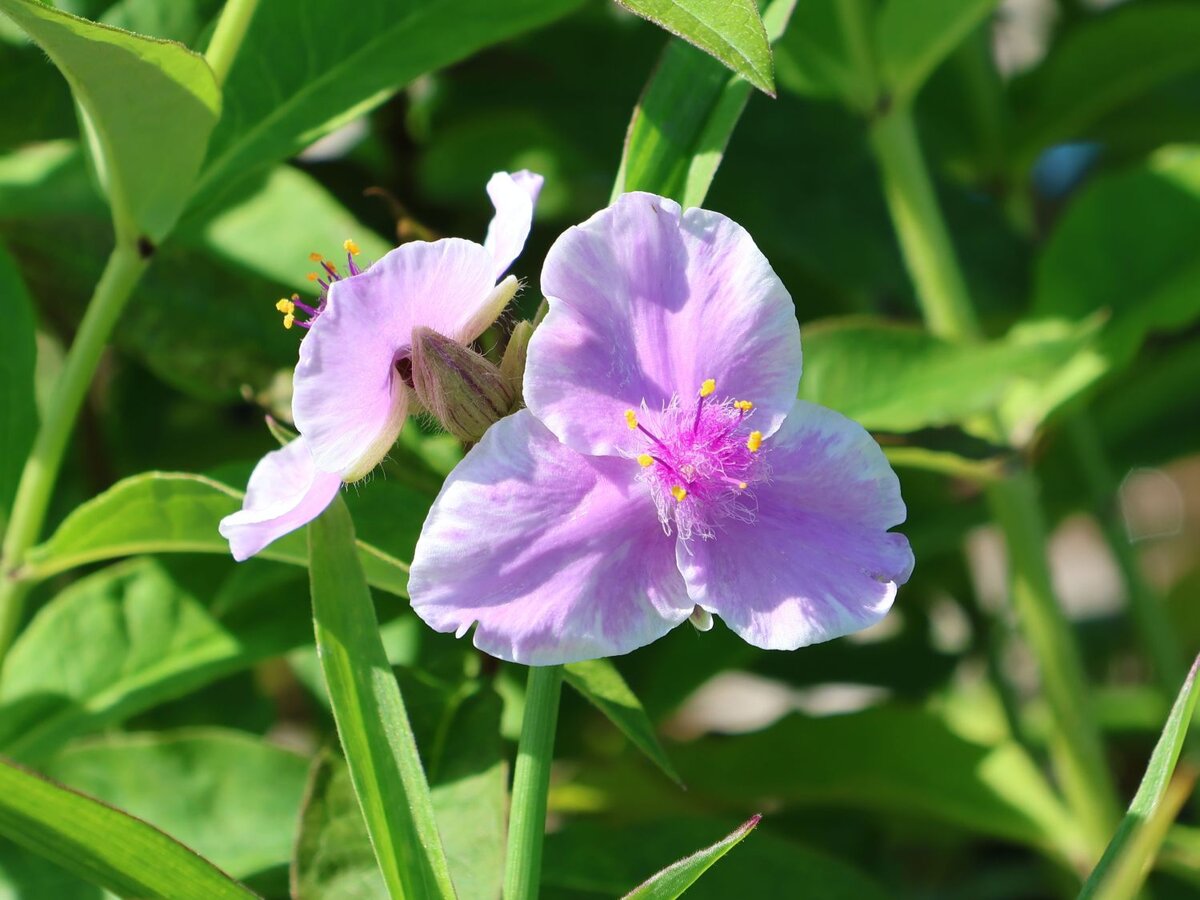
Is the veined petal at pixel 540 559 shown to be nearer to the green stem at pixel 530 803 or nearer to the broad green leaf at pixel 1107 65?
the green stem at pixel 530 803

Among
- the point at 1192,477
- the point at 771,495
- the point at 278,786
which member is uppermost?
the point at 1192,477

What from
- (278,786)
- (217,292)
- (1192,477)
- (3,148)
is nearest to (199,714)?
(278,786)

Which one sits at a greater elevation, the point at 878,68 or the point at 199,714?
the point at 878,68

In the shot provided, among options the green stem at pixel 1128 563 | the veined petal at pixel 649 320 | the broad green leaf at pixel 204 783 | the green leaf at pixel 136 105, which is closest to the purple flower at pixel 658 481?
the veined petal at pixel 649 320

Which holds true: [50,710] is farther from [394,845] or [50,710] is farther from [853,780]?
[853,780]

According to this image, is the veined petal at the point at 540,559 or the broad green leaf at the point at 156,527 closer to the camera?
the veined petal at the point at 540,559

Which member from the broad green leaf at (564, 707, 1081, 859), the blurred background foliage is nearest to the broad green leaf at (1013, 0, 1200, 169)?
the blurred background foliage
